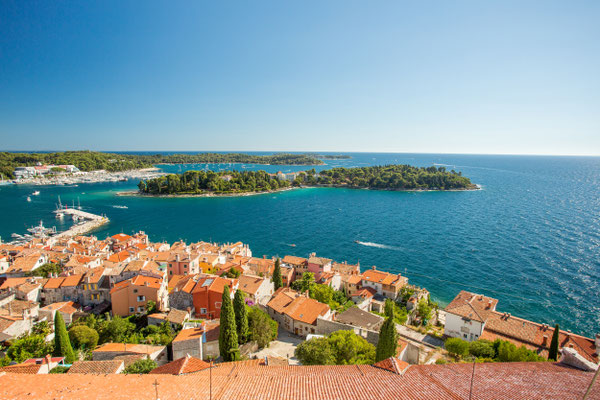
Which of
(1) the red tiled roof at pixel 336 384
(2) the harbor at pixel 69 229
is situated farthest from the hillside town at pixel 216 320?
(2) the harbor at pixel 69 229

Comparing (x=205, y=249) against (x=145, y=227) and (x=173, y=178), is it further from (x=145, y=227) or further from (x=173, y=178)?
(x=173, y=178)

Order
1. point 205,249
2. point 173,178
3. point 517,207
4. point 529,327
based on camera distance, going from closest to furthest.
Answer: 1. point 529,327
2. point 205,249
3. point 517,207
4. point 173,178

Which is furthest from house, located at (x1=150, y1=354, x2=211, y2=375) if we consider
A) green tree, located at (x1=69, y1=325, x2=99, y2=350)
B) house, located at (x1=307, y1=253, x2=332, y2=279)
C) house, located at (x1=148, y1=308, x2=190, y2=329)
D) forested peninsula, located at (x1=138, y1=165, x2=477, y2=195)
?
forested peninsula, located at (x1=138, y1=165, x2=477, y2=195)

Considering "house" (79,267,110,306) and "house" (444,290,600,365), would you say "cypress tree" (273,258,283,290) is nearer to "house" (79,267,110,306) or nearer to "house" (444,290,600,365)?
"house" (79,267,110,306)

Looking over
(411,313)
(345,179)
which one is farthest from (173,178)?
(411,313)

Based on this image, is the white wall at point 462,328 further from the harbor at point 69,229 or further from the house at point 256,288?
the harbor at point 69,229
